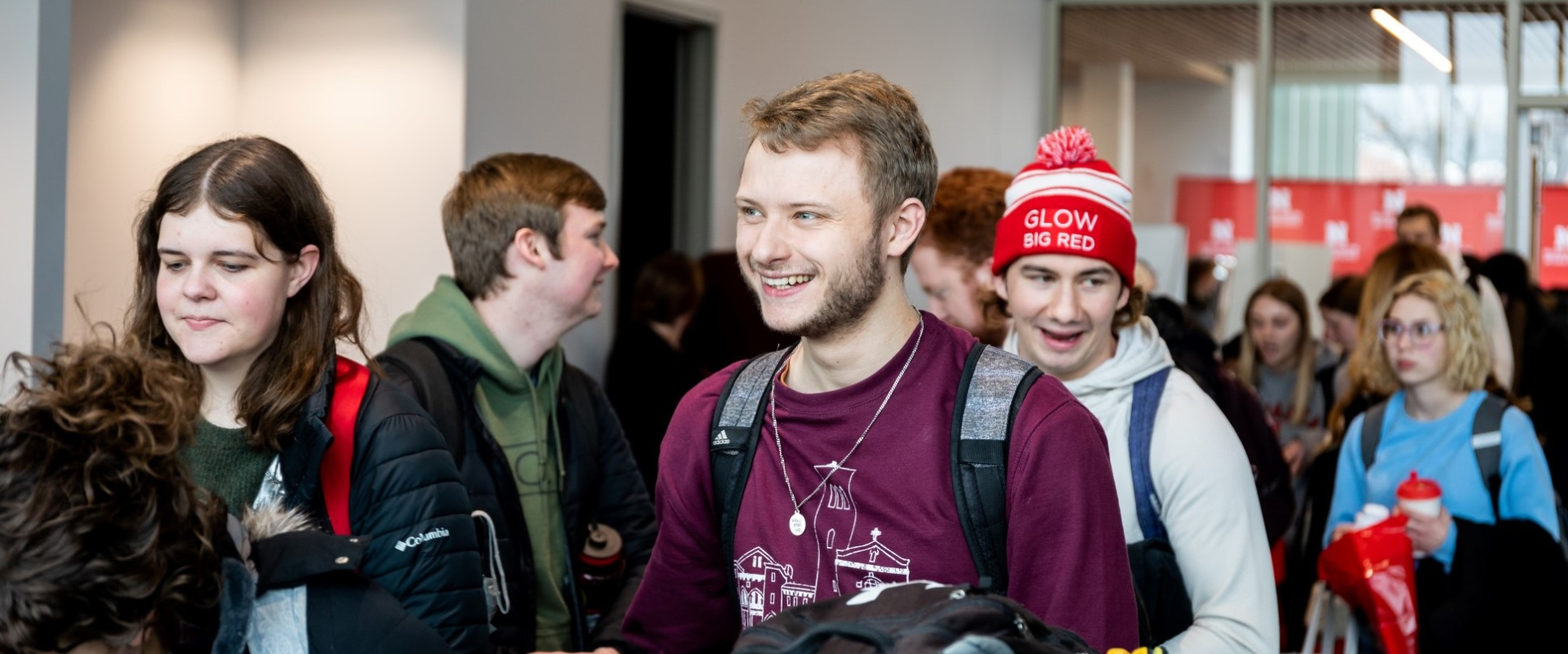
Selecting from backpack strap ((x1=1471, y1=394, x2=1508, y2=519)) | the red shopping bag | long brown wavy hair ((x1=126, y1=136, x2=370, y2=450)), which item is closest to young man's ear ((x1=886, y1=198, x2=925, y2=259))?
long brown wavy hair ((x1=126, y1=136, x2=370, y2=450))

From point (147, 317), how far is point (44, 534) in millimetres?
951

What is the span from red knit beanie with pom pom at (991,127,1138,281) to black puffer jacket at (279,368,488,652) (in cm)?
107

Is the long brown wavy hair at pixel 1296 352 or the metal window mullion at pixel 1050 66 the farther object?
the metal window mullion at pixel 1050 66

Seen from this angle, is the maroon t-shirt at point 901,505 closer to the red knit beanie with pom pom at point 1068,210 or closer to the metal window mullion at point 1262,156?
the red knit beanie with pom pom at point 1068,210

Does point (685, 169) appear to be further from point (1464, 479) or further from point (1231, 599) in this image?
point (1231, 599)

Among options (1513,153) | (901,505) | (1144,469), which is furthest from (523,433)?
(1513,153)

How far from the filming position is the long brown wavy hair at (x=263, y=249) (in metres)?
2.25

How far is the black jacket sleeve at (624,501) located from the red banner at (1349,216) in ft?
23.1

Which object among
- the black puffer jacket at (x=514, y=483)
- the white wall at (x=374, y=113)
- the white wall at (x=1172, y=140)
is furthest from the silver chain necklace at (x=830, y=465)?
the white wall at (x=1172, y=140)

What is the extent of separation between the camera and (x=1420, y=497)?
12.9ft

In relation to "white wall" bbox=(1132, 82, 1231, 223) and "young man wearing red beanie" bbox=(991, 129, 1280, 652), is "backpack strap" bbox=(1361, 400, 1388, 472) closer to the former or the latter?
"young man wearing red beanie" bbox=(991, 129, 1280, 652)

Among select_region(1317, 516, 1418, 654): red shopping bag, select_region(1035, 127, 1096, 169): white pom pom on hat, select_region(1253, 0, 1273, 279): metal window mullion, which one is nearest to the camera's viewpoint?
select_region(1035, 127, 1096, 169): white pom pom on hat

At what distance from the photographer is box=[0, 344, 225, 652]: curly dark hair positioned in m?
1.50

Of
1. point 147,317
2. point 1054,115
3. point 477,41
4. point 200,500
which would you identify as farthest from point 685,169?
point 200,500
